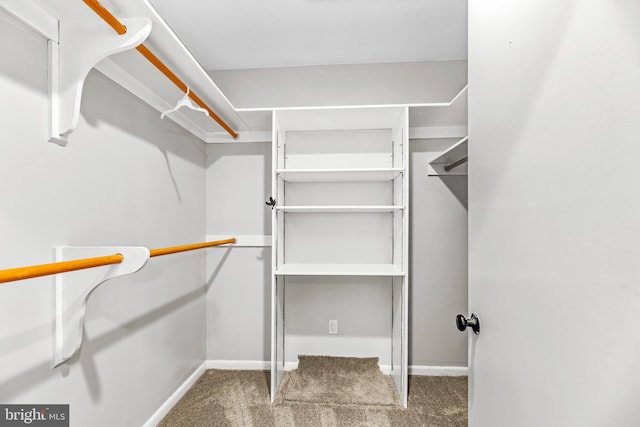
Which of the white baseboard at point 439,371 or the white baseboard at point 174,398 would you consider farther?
the white baseboard at point 439,371

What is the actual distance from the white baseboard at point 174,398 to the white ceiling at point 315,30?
2267 millimetres

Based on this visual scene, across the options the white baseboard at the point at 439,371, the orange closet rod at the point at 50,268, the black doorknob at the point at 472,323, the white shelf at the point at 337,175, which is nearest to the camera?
the orange closet rod at the point at 50,268

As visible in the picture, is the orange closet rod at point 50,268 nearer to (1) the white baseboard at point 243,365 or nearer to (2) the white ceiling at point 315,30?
(2) the white ceiling at point 315,30

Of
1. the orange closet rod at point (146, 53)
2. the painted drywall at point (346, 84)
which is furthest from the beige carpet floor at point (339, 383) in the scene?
the painted drywall at point (346, 84)

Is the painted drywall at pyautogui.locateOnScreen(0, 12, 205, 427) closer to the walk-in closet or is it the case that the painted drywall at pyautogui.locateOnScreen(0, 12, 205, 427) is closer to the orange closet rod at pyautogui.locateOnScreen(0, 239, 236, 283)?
the walk-in closet

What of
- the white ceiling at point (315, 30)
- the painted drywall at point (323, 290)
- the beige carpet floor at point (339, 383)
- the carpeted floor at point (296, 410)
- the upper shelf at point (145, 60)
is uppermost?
the white ceiling at point (315, 30)

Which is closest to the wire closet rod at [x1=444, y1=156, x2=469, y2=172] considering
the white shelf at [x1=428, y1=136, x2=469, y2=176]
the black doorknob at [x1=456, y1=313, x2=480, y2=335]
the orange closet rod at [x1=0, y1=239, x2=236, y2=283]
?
the white shelf at [x1=428, y1=136, x2=469, y2=176]

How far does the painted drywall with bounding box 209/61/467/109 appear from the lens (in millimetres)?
2355

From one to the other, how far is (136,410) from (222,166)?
162 cm

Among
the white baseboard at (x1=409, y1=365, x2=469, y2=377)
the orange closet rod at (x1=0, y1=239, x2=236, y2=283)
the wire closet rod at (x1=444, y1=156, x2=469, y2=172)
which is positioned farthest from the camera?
the white baseboard at (x1=409, y1=365, x2=469, y2=377)

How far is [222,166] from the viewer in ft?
8.06

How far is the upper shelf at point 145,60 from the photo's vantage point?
1.02 meters

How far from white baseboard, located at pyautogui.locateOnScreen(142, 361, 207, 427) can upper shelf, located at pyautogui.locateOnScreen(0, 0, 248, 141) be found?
167 cm

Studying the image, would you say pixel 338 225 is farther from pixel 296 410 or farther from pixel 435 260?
pixel 296 410
